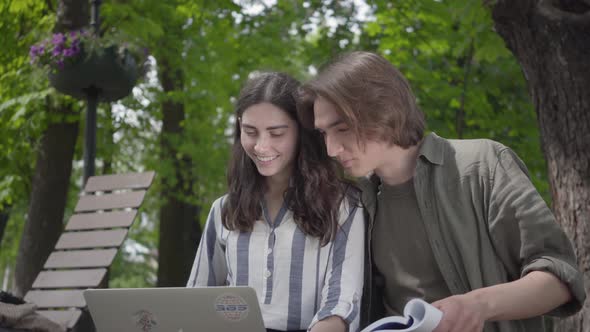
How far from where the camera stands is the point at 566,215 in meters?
3.88

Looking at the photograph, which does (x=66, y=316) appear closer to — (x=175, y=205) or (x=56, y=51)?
(x=56, y=51)

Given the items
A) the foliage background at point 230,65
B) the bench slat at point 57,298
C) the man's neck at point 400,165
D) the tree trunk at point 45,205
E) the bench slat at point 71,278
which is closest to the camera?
the man's neck at point 400,165

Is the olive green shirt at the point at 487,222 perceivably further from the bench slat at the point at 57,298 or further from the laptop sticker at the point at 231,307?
the bench slat at the point at 57,298

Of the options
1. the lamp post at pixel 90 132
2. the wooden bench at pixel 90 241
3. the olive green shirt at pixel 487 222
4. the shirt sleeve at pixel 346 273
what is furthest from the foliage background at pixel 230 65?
the olive green shirt at pixel 487 222

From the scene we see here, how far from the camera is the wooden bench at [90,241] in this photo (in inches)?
194

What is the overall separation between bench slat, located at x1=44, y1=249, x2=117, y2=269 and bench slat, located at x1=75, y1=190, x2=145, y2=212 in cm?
31

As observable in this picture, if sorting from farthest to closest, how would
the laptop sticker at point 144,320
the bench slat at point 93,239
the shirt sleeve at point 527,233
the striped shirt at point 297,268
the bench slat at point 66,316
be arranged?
the bench slat at point 93,239 → the bench slat at point 66,316 → the striped shirt at point 297,268 → the laptop sticker at point 144,320 → the shirt sleeve at point 527,233

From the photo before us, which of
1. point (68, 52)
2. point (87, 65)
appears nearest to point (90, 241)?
point (87, 65)

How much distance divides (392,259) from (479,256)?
305mm

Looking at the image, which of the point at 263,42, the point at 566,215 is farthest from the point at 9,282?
the point at 566,215

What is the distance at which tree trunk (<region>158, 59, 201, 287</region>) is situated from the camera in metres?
11.0

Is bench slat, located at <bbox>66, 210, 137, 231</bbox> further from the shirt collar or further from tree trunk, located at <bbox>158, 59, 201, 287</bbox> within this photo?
tree trunk, located at <bbox>158, 59, 201, 287</bbox>

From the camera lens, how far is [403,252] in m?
2.32

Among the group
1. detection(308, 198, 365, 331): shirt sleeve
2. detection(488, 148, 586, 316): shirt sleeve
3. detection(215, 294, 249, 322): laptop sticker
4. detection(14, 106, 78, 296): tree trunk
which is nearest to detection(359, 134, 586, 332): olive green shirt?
detection(488, 148, 586, 316): shirt sleeve
